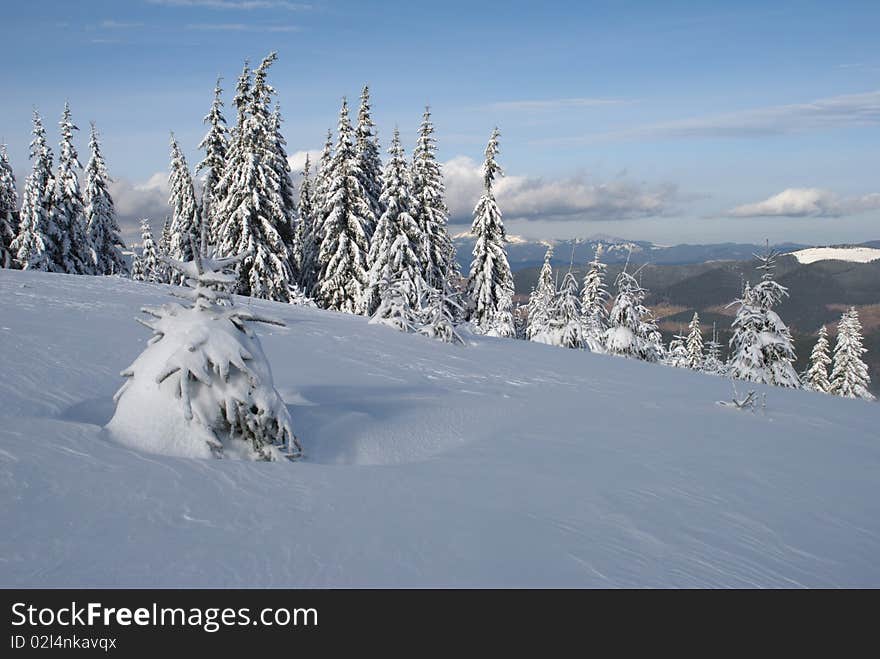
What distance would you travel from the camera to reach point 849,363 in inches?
1575

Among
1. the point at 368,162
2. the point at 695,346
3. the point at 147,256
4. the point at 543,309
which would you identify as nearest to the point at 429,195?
the point at 368,162

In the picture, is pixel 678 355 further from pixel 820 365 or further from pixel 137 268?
pixel 137 268

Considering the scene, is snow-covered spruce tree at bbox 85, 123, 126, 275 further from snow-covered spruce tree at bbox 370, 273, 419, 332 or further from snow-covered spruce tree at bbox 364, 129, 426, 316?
snow-covered spruce tree at bbox 370, 273, 419, 332

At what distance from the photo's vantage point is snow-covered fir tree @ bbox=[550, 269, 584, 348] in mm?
25922

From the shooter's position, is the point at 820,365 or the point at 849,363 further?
the point at 820,365

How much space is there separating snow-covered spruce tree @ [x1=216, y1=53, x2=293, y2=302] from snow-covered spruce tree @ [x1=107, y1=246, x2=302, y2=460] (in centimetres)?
2277

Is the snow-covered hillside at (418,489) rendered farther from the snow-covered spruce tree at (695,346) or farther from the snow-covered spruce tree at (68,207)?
the snow-covered spruce tree at (695,346)

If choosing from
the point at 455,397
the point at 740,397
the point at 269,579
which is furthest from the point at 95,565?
the point at 740,397

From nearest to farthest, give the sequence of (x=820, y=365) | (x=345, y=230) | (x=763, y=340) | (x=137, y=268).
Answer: (x=763, y=340), (x=345, y=230), (x=820, y=365), (x=137, y=268)

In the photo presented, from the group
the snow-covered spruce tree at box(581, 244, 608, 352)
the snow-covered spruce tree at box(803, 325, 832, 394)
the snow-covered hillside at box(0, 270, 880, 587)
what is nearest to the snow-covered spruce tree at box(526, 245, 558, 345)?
→ the snow-covered spruce tree at box(581, 244, 608, 352)

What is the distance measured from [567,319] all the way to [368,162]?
15.8 meters

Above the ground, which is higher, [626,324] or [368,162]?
[368,162]

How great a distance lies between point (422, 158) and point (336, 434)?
29804 millimetres

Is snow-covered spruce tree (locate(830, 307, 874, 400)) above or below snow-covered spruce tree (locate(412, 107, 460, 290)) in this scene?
below
